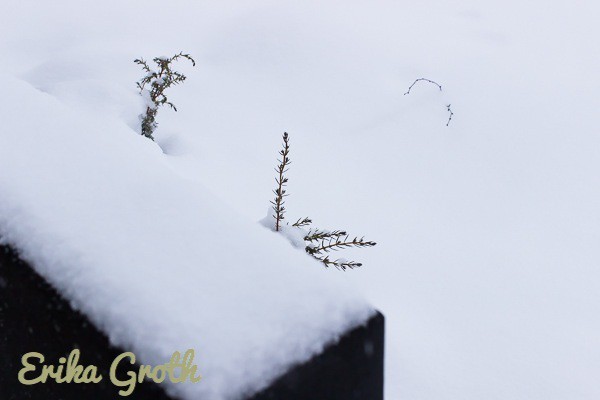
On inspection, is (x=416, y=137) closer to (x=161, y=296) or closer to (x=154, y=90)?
(x=154, y=90)

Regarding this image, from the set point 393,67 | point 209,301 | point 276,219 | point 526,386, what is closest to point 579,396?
point 526,386

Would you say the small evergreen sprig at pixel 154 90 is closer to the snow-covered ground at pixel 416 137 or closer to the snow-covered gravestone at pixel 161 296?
the snow-covered ground at pixel 416 137

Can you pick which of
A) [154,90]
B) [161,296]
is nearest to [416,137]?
[154,90]

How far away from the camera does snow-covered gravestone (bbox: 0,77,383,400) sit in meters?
0.87

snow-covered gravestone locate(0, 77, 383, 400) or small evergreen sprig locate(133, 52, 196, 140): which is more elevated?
small evergreen sprig locate(133, 52, 196, 140)

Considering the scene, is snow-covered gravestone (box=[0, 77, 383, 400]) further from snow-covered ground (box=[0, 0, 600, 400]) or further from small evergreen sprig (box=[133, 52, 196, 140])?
small evergreen sprig (box=[133, 52, 196, 140])

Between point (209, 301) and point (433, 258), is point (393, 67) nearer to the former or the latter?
point (433, 258)

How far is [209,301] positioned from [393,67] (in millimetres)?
3400

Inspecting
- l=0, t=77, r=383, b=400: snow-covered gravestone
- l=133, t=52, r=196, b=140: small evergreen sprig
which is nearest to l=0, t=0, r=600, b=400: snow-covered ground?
l=133, t=52, r=196, b=140: small evergreen sprig

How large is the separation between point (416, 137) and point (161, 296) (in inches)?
108

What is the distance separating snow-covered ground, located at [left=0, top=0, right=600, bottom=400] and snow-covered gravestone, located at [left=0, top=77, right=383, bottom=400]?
1145 mm

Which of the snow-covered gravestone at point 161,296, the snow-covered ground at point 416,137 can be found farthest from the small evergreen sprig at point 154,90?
the snow-covered gravestone at point 161,296

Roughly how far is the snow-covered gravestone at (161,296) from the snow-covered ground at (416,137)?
1.15 metres

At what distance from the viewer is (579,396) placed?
6.60 feet
